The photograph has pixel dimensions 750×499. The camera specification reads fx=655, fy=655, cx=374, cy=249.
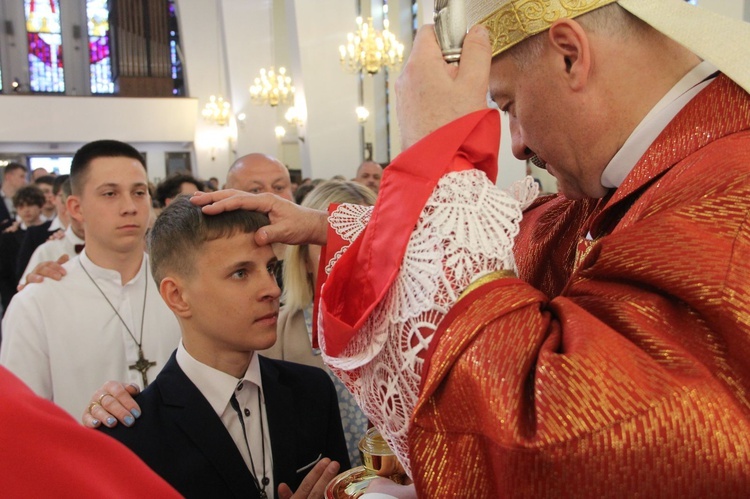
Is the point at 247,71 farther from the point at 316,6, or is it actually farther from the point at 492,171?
the point at 492,171

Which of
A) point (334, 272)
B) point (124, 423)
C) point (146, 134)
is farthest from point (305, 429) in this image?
point (146, 134)

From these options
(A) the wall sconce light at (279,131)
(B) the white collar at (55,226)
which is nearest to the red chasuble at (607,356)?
(B) the white collar at (55,226)

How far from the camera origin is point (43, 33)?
21078 millimetres

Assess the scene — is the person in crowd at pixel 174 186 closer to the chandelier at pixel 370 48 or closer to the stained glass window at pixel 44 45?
the chandelier at pixel 370 48

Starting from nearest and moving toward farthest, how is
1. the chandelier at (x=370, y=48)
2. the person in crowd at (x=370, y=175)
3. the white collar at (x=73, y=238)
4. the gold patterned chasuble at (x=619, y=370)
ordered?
the gold patterned chasuble at (x=619, y=370)
the white collar at (x=73, y=238)
the person in crowd at (x=370, y=175)
the chandelier at (x=370, y=48)

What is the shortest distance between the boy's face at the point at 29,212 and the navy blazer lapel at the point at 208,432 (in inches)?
222

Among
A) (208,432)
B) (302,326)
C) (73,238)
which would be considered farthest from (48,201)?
(208,432)

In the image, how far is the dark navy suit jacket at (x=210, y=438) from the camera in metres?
1.54

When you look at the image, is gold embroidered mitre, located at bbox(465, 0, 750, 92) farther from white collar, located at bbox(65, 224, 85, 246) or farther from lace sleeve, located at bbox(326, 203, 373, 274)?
white collar, located at bbox(65, 224, 85, 246)

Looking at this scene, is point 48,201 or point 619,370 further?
point 48,201

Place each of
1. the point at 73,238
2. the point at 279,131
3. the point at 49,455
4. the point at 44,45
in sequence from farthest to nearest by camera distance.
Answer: the point at 44,45
the point at 279,131
the point at 73,238
the point at 49,455

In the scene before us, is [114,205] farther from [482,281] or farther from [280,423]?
[482,281]

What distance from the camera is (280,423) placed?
176 cm

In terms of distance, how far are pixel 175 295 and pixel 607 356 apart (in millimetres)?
1321
